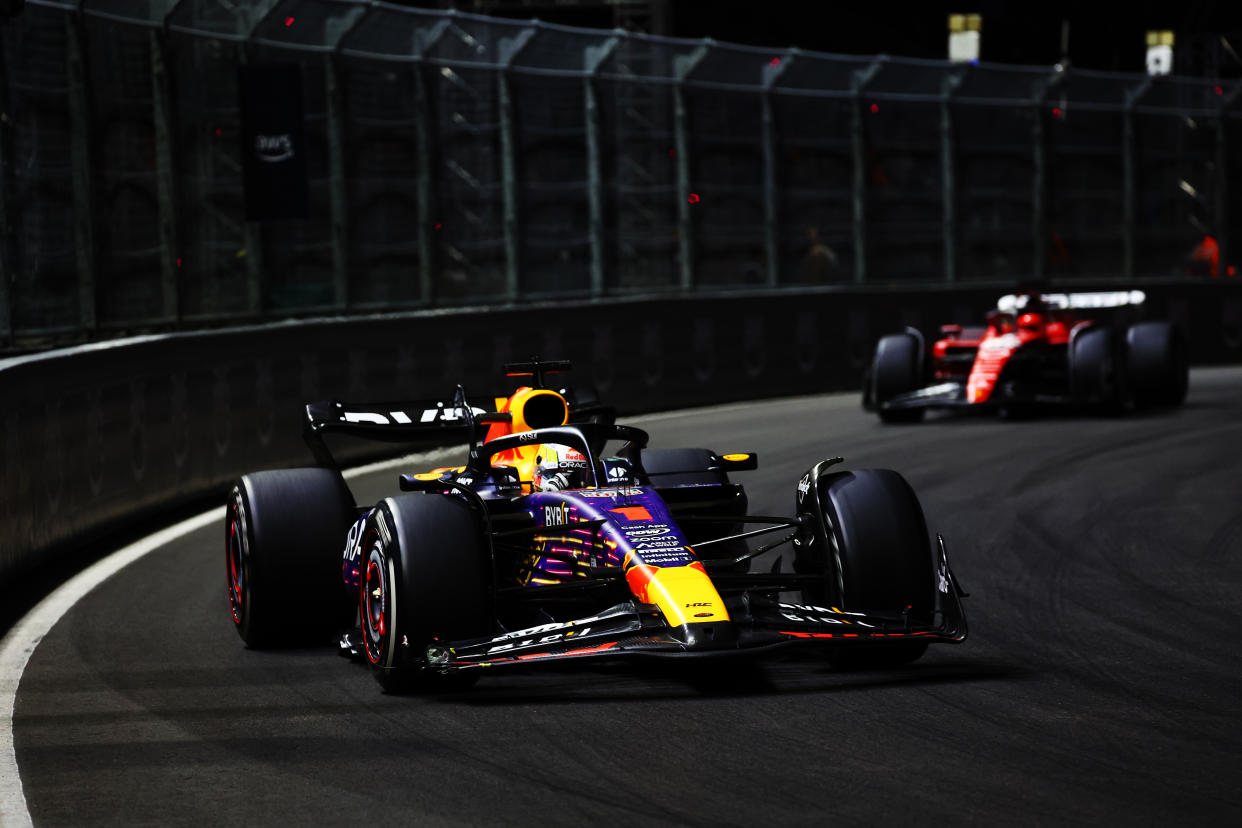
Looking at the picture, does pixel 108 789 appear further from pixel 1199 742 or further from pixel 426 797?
pixel 1199 742

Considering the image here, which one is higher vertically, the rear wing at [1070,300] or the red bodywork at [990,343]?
the rear wing at [1070,300]

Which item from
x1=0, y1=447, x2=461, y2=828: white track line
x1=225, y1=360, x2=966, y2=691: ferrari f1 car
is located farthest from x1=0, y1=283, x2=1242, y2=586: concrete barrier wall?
x1=225, y1=360, x2=966, y2=691: ferrari f1 car

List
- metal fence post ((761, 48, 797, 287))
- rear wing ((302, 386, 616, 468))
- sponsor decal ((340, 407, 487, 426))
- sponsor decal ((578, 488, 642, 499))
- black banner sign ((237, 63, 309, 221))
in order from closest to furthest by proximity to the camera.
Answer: sponsor decal ((578, 488, 642, 499)) → rear wing ((302, 386, 616, 468)) → sponsor decal ((340, 407, 487, 426)) → black banner sign ((237, 63, 309, 221)) → metal fence post ((761, 48, 797, 287))

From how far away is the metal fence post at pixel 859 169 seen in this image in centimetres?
2323

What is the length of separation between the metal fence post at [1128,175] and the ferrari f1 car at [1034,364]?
24.1 ft

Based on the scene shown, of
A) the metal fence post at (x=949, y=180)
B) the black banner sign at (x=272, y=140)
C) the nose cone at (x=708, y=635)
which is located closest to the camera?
the nose cone at (x=708, y=635)

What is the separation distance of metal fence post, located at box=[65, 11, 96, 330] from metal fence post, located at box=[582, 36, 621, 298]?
7.59 m

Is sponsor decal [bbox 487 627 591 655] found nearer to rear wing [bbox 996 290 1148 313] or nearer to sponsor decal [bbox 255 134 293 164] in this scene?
sponsor decal [bbox 255 134 293 164]

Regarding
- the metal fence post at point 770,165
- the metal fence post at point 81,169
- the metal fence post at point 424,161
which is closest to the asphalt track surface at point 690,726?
the metal fence post at point 81,169

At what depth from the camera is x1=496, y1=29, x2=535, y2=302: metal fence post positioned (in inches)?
757

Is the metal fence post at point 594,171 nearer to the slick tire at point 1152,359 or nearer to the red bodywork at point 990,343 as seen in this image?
the red bodywork at point 990,343

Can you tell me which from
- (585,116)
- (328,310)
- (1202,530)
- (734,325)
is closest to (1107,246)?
(734,325)

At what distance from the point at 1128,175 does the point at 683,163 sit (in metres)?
7.69

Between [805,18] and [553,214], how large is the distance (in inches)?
1095
